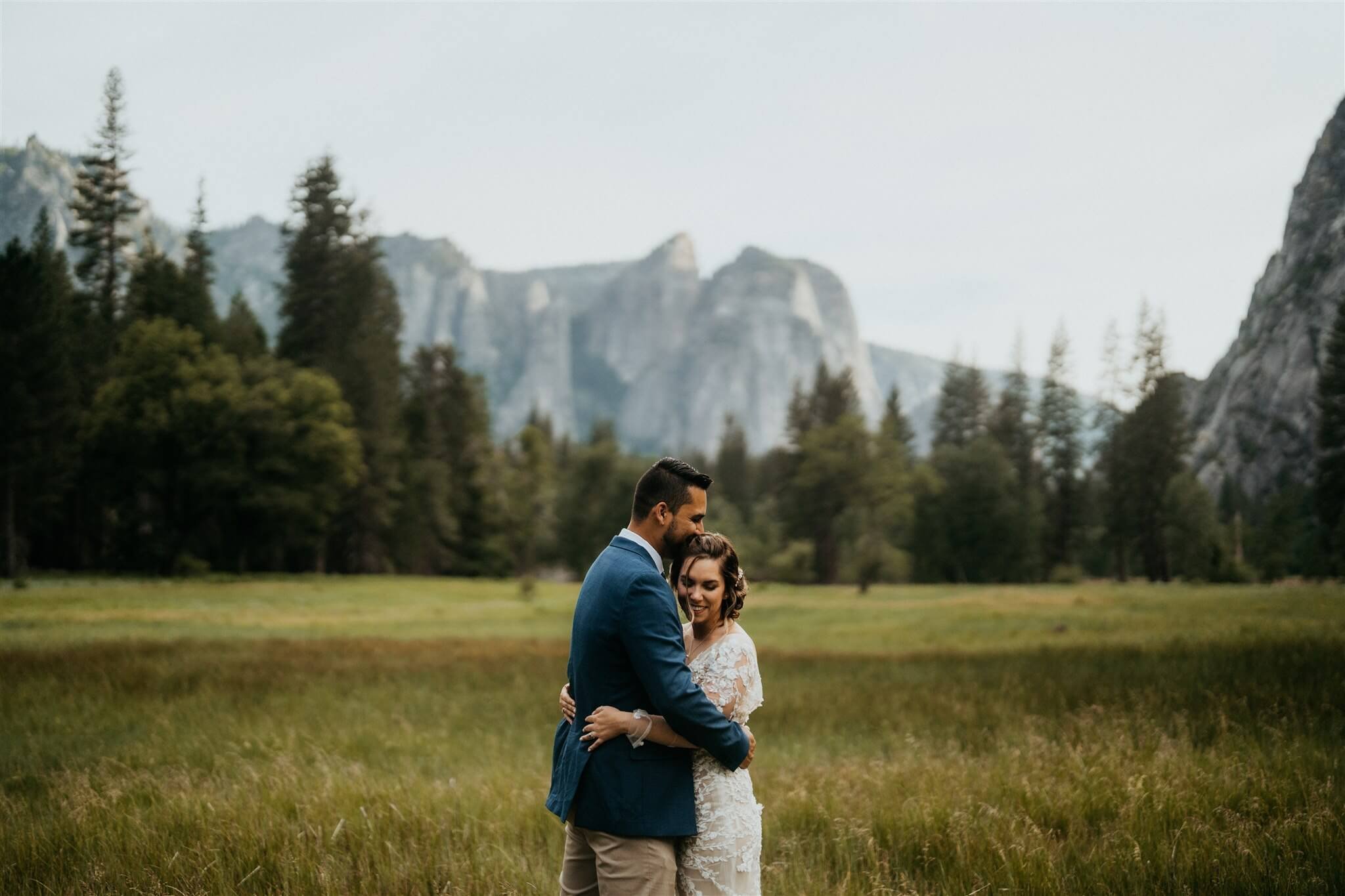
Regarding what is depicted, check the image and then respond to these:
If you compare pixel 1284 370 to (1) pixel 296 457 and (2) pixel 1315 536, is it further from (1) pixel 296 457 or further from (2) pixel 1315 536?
(1) pixel 296 457

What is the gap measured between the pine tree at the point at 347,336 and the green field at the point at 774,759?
34127mm

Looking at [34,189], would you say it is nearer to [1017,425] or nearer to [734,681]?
[734,681]

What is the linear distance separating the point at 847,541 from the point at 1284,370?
56892mm

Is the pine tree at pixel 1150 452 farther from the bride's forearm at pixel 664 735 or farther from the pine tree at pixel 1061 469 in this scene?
the bride's forearm at pixel 664 735

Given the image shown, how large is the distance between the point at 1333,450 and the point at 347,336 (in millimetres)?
52414

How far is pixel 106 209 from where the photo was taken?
22.4 metres

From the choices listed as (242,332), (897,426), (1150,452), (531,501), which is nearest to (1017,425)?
(897,426)

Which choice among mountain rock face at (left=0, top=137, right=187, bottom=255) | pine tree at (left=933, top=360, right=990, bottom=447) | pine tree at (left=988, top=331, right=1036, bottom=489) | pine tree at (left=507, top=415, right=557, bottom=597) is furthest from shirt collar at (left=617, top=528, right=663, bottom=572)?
pine tree at (left=933, top=360, right=990, bottom=447)

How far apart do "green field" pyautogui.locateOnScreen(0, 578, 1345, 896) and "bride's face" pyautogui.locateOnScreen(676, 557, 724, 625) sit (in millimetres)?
Result: 2477

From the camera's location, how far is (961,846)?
5.70 meters

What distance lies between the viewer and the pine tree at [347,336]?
53969 mm

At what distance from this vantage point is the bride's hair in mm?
3533

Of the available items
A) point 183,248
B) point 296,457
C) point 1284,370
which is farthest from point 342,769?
point 183,248

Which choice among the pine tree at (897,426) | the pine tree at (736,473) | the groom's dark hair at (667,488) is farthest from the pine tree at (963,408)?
the groom's dark hair at (667,488)
